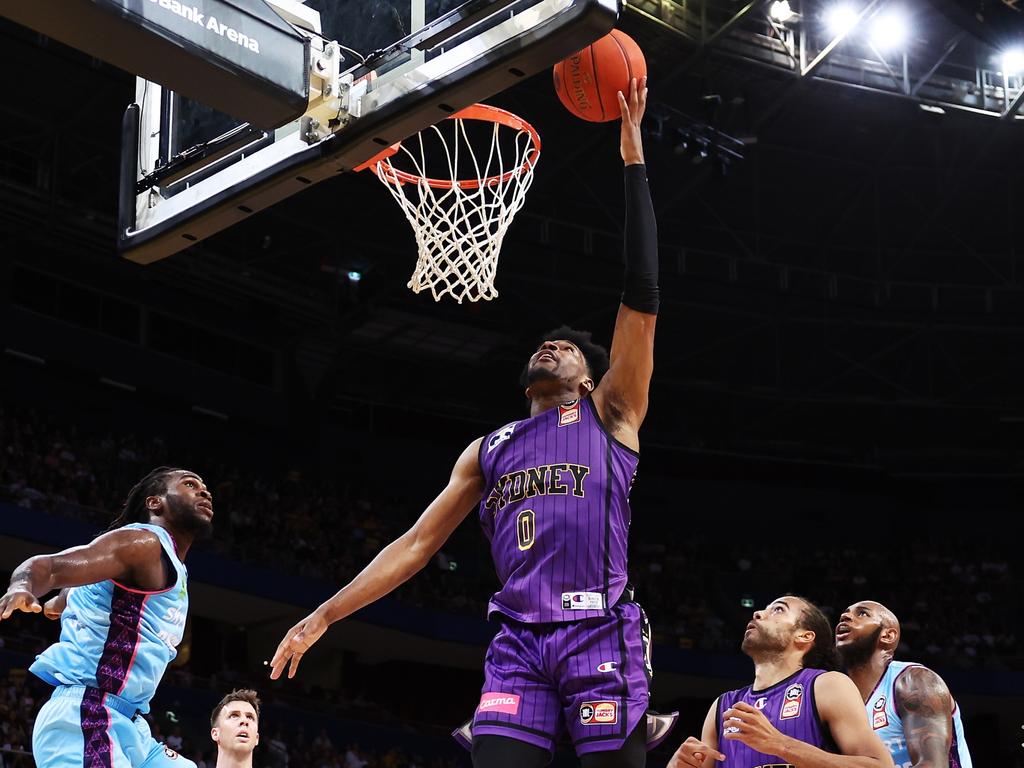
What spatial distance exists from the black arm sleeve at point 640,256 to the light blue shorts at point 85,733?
102 inches

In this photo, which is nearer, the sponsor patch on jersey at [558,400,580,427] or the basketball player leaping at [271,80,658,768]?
the basketball player leaping at [271,80,658,768]

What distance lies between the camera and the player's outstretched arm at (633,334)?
4.54m

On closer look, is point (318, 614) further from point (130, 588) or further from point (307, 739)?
point (307, 739)

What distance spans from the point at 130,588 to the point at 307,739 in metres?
16.0

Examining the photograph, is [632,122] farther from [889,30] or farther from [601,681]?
[889,30]

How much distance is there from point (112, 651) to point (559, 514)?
2.17m

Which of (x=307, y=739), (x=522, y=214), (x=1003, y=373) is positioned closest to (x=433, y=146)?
(x=522, y=214)

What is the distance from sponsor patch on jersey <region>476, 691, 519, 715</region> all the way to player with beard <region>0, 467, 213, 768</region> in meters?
1.82

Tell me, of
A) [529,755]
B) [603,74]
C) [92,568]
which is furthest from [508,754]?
[603,74]

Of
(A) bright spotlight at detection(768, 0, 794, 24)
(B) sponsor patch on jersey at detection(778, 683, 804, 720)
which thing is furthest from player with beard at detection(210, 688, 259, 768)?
(A) bright spotlight at detection(768, 0, 794, 24)

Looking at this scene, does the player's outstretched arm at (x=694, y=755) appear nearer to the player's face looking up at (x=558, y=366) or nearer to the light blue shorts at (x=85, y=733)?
the player's face looking up at (x=558, y=366)

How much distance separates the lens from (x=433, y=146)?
18328mm

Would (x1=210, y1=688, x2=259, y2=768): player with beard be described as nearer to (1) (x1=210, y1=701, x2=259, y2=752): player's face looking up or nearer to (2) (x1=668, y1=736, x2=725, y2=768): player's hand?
(1) (x1=210, y1=701, x2=259, y2=752): player's face looking up

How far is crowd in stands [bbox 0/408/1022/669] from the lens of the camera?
68.0 ft
